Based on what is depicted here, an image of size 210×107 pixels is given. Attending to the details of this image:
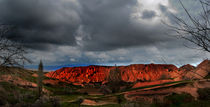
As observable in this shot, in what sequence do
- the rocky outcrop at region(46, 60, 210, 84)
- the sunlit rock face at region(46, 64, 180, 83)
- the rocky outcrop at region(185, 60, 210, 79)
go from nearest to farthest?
the rocky outcrop at region(185, 60, 210, 79)
the rocky outcrop at region(46, 60, 210, 84)
the sunlit rock face at region(46, 64, 180, 83)

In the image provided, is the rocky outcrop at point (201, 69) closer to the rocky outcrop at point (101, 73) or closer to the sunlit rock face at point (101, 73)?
the rocky outcrop at point (101, 73)

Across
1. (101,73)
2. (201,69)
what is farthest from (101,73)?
(201,69)

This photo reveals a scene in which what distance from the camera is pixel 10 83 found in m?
9.19

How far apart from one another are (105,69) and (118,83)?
52160mm

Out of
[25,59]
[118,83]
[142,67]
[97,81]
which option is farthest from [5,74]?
[142,67]

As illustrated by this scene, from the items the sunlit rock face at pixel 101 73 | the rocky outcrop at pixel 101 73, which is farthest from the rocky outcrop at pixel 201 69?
the sunlit rock face at pixel 101 73

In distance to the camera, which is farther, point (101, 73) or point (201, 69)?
point (101, 73)

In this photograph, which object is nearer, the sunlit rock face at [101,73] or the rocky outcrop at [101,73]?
the rocky outcrop at [101,73]

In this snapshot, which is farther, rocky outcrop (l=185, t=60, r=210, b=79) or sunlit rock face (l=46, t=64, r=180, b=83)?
sunlit rock face (l=46, t=64, r=180, b=83)

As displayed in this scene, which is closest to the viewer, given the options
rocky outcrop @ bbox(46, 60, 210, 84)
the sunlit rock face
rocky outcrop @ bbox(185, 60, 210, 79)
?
rocky outcrop @ bbox(185, 60, 210, 79)

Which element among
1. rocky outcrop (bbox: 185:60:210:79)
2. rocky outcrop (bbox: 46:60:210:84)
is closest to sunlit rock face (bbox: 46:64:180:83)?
rocky outcrop (bbox: 46:60:210:84)

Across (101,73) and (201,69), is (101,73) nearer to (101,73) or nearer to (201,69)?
(101,73)

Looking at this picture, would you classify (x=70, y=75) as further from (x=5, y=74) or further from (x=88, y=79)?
(x=5, y=74)

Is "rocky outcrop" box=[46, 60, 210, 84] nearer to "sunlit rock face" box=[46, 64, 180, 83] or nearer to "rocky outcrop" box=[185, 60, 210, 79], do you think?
"sunlit rock face" box=[46, 64, 180, 83]
